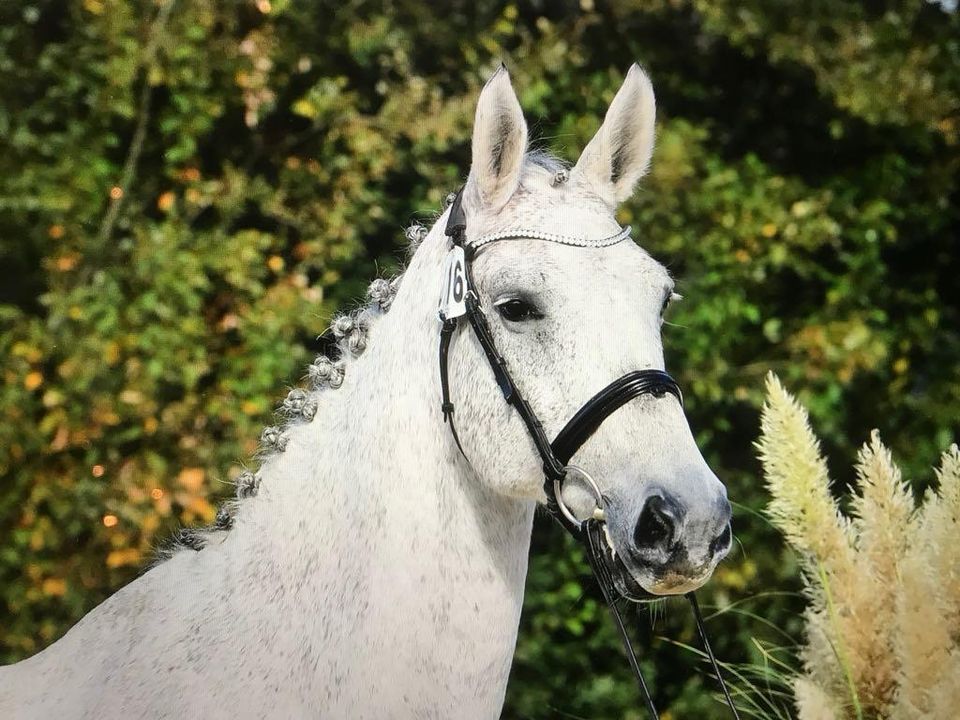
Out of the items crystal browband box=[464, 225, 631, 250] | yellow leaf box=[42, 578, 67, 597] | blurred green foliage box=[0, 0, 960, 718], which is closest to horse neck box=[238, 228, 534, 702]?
crystal browband box=[464, 225, 631, 250]

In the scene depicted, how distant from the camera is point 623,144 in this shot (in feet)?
5.75

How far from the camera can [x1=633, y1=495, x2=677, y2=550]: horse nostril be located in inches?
52.0

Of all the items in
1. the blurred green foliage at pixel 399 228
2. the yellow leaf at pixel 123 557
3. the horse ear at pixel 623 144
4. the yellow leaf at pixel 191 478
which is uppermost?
the horse ear at pixel 623 144

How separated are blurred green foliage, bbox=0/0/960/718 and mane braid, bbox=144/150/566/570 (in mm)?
760

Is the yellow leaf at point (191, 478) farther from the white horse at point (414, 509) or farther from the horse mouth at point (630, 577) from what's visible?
the horse mouth at point (630, 577)

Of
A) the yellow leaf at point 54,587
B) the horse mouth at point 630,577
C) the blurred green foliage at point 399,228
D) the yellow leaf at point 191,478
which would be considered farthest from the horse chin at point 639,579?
the yellow leaf at point 54,587

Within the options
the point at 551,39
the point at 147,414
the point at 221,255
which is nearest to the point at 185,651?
the point at 147,414

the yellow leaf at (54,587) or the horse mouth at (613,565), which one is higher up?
the horse mouth at (613,565)

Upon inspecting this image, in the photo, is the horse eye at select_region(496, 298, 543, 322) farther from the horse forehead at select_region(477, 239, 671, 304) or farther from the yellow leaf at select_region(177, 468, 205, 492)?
the yellow leaf at select_region(177, 468, 205, 492)

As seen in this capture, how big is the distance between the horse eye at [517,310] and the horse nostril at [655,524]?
1.22ft

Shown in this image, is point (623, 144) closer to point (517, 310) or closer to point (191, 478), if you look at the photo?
point (517, 310)

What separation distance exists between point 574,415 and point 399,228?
1.71m

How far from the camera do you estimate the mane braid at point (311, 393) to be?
1.68 m

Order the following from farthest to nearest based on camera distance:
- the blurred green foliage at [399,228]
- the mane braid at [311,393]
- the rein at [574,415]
Result: the blurred green foliage at [399,228] → the mane braid at [311,393] → the rein at [574,415]
